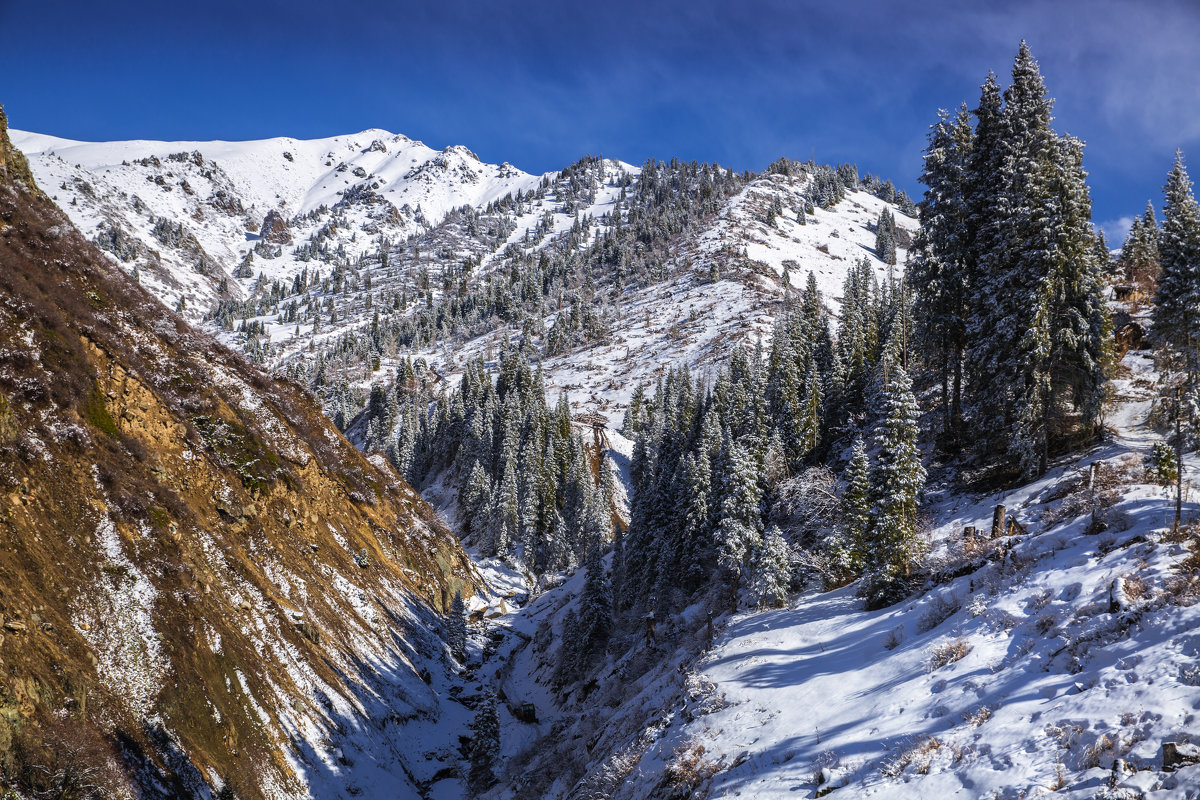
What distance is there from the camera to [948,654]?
15117 mm

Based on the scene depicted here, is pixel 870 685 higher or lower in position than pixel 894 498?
lower

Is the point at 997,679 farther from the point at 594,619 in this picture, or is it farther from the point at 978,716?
the point at 594,619

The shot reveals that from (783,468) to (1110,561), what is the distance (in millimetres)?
34095

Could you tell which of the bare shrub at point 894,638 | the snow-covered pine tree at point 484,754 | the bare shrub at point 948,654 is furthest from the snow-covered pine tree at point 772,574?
the snow-covered pine tree at point 484,754

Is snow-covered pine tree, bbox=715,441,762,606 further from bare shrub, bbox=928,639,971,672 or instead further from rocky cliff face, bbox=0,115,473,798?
rocky cliff face, bbox=0,115,473,798

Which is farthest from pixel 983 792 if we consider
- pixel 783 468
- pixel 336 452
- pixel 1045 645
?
pixel 336 452

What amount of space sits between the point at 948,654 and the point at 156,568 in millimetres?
28080

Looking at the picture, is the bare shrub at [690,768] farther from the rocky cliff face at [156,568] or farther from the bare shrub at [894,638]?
the rocky cliff face at [156,568]

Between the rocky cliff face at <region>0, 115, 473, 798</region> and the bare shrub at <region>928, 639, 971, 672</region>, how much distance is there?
22499mm

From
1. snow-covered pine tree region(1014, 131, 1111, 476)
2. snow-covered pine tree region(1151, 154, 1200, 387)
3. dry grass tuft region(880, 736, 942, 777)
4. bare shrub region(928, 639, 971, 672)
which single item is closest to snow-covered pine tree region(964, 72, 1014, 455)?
snow-covered pine tree region(1014, 131, 1111, 476)

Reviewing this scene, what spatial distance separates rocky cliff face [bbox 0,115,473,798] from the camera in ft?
62.4

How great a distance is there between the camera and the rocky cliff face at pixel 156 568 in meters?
19.0

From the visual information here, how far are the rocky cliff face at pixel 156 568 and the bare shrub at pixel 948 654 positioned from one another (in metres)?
22.5

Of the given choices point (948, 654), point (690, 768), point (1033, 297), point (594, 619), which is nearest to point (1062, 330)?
point (1033, 297)
